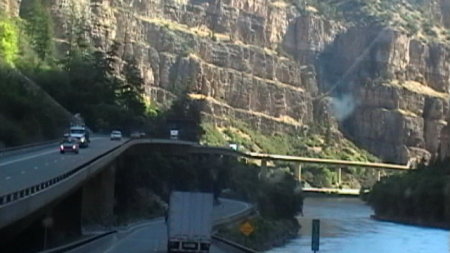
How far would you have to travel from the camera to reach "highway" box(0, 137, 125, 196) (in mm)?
41353

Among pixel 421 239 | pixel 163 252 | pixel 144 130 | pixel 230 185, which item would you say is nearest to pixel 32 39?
pixel 144 130

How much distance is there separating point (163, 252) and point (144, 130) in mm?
90325

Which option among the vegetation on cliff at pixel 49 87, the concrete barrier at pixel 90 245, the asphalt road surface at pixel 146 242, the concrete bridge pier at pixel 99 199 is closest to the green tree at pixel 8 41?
the vegetation on cliff at pixel 49 87

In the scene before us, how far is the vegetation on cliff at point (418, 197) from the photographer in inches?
4528

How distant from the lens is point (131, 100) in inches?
5645

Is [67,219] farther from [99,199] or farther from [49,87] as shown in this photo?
[49,87]

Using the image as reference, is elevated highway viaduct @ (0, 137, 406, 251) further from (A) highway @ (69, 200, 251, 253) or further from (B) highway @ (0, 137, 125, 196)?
(A) highway @ (69, 200, 251, 253)

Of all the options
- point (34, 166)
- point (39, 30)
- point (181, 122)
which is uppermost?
point (39, 30)

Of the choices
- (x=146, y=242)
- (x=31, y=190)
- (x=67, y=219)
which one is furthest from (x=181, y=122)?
(x=31, y=190)

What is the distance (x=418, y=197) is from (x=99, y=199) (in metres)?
53.5

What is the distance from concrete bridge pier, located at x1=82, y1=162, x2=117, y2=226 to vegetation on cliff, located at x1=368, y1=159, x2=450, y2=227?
44184mm

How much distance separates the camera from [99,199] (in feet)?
253

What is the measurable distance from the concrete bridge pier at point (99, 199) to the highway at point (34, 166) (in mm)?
2553

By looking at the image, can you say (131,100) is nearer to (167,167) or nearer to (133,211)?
(167,167)
